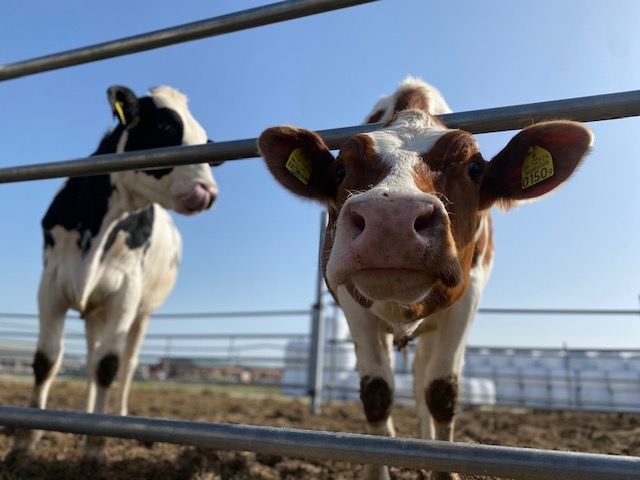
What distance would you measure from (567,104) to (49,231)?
354 cm

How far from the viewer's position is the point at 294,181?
204cm

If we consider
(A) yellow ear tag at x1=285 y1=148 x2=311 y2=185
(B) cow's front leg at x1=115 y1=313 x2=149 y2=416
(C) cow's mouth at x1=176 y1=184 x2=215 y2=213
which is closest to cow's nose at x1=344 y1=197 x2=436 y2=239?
(A) yellow ear tag at x1=285 y1=148 x2=311 y2=185

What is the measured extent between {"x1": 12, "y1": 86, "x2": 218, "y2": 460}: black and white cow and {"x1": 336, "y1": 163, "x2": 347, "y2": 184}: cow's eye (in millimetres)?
1819

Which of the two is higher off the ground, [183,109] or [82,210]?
[183,109]

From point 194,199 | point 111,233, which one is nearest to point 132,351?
point 111,233

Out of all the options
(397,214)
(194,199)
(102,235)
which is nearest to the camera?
(397,214)

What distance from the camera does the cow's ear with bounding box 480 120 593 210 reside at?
1.72 m

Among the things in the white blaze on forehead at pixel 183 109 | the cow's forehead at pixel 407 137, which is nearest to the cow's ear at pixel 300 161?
the cow's forehead at pixel 407 137

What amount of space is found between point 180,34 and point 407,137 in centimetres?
94

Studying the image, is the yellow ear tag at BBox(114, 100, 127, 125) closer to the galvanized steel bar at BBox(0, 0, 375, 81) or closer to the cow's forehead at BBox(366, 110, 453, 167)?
the galvanized steel bar at BBox(0, 0, 375, 81)

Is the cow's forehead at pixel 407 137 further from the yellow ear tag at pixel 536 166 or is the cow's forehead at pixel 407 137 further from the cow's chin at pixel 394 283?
the cow's chin at pixel 394 283

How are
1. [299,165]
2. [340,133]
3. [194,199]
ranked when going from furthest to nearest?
[194,199]
[299,165]
[340,133]

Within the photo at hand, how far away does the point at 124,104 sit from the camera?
366 cm

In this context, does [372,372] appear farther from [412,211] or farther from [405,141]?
[412,211]
